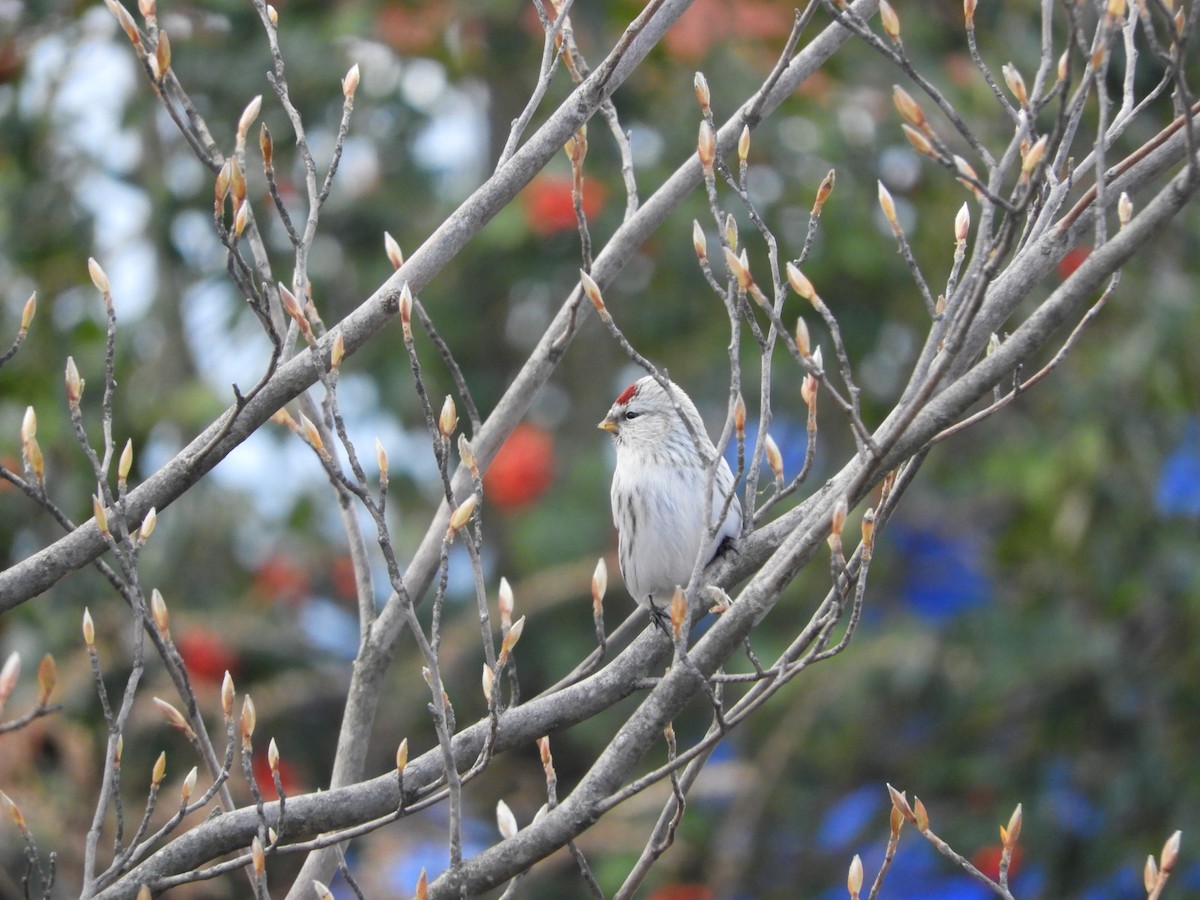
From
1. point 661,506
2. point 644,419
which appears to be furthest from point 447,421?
point 644,419

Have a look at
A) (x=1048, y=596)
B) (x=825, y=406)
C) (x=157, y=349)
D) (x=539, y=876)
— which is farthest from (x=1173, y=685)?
(x=157, y=349)

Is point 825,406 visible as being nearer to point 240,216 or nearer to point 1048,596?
point 1048,596

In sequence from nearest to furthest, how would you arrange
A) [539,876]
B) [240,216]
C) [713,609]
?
[240,216] < [713,609] < [539,876]

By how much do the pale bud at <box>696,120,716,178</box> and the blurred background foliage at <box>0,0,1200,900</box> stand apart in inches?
122

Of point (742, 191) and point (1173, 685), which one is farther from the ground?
point (742, 191)

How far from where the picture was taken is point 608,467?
613cm

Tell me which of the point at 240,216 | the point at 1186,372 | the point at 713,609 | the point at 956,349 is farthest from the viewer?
the point at 1186,372

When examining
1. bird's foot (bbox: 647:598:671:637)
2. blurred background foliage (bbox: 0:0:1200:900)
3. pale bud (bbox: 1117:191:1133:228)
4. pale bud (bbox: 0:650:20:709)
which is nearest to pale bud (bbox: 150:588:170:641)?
pale bud (bbox: 0:650:20:709)

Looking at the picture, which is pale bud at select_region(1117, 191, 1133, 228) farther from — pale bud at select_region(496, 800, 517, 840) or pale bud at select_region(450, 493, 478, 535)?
pale bud at select_region(496, 800, 517, 840)

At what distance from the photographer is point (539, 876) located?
621cm

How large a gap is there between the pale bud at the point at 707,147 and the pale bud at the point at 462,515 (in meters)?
0.63

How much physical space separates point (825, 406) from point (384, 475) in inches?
179

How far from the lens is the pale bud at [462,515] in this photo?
A: 2141 millimetres

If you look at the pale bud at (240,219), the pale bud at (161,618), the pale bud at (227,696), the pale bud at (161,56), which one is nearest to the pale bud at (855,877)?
the pale bud at (227,696)
